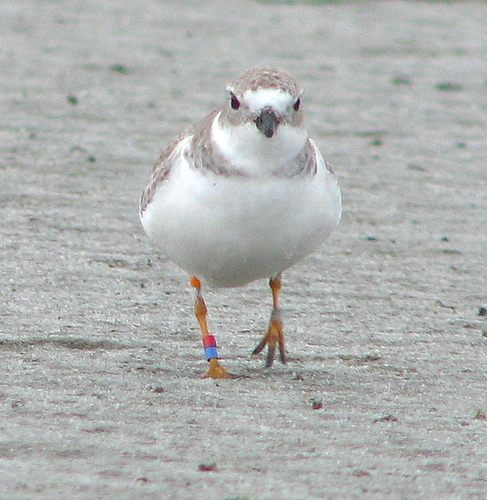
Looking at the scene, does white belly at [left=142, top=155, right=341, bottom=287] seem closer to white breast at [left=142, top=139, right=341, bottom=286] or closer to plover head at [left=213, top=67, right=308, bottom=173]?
white breast at [left=142, top=139, right=341, bottom=286]

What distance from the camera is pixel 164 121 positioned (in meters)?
11.6

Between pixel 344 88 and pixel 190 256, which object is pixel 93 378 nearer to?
pixel 190 256

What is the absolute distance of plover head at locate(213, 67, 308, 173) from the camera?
224 inches

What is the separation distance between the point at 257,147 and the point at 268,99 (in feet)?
0.67

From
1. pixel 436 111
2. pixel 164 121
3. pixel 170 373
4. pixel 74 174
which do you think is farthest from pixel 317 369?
pixel 436 111

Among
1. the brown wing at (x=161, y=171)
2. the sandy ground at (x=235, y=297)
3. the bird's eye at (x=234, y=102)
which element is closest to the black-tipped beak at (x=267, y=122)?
the bird's eye at (x=234, y=102)

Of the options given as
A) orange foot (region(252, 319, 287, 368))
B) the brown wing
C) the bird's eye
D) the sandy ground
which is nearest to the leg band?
the sandy ground

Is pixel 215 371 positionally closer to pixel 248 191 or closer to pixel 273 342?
pixel 273 342

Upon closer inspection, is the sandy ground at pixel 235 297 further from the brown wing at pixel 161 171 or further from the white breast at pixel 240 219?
the brown wing at pixel 161 171

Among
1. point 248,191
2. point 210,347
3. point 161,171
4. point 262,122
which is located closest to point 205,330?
point 210,347

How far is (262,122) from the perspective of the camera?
5.66m

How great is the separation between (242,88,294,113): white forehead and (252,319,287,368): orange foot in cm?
125

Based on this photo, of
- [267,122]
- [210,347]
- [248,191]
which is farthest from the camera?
[210,347]

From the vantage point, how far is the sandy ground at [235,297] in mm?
5051
